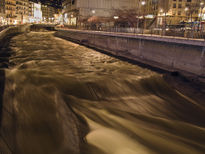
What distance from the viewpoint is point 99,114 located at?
8.66 meters

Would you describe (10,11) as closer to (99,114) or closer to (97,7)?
(97,7)

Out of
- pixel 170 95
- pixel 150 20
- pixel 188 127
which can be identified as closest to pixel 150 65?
pixel 170 95

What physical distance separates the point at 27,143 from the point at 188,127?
6.70 m

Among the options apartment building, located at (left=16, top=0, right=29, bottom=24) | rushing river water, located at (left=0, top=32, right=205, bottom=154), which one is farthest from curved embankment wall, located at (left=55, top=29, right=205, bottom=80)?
apartment building, located at (left=16, top=0, right=29, bottom=24)

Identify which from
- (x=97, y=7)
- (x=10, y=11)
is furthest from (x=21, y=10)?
(x=97, y=7)

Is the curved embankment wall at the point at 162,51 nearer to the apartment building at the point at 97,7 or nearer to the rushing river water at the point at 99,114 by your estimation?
the rushing river water at the point at 99,114

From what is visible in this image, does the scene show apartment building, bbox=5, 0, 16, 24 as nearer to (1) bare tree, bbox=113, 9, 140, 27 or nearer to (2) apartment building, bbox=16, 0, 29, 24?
(2) apartment building, bbox=16, 0, 29, 24

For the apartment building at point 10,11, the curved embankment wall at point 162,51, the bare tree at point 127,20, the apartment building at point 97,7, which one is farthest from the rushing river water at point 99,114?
the apartment building at point 10,11

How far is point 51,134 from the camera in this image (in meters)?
6.84

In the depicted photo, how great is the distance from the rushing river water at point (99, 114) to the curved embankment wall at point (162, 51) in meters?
1.74

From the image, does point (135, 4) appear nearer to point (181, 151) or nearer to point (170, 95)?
point (170, 95)

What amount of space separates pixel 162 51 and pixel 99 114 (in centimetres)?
1142

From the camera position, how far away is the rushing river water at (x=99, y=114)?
6.46m

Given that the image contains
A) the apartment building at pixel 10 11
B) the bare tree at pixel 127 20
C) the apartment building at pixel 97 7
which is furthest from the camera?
the apartment building at pixel 10 11
